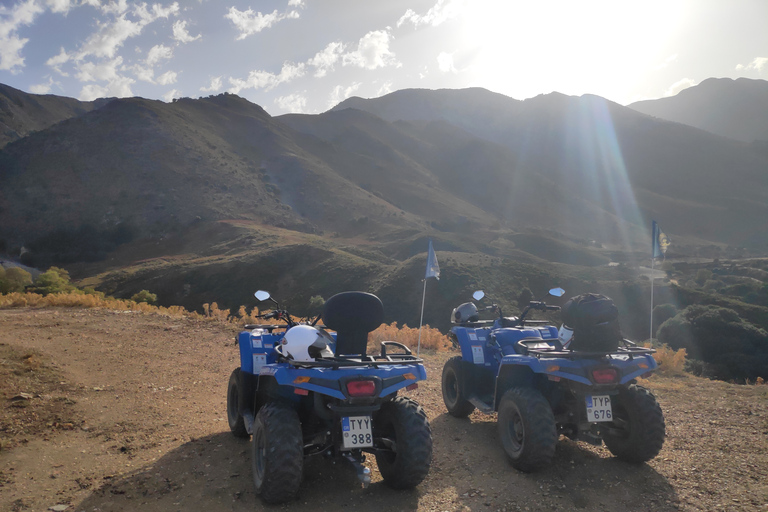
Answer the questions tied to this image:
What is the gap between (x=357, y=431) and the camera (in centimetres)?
393

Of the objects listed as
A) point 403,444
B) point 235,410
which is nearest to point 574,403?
point 403,444

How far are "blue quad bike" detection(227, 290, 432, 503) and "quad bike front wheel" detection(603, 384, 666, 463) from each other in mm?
2219

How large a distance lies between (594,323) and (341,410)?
2.70 m

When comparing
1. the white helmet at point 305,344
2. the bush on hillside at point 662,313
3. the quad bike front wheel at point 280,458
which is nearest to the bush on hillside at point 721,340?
the bush on hillside at point 662,313

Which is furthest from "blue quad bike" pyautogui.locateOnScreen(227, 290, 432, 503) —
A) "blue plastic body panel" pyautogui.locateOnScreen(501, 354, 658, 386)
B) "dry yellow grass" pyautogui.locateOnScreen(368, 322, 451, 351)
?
"dry yellow grass" pyautogui.locateOnScreen(368, 322, 451, 351)

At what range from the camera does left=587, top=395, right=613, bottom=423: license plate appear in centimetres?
469

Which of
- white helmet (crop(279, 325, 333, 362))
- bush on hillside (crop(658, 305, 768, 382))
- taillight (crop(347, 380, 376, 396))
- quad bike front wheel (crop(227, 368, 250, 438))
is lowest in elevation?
bush on hillside (crop(658, 305, 768, 382))

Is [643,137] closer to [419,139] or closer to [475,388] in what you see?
[419,139]

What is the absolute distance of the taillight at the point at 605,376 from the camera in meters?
4.64

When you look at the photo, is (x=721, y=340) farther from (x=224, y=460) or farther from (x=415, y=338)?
(x=224, y=460)

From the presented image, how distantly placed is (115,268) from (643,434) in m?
56.4

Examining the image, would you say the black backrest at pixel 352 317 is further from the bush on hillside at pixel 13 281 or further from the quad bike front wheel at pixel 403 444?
the bush on hillside at pixel 13 281

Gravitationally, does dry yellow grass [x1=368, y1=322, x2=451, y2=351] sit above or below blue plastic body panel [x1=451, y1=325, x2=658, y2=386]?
below

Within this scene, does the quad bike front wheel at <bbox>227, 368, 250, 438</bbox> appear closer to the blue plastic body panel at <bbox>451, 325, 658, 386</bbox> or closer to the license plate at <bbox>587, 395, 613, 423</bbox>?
the blue plastic body panel at <bbox>451, 325, 658, 386</bbox>
